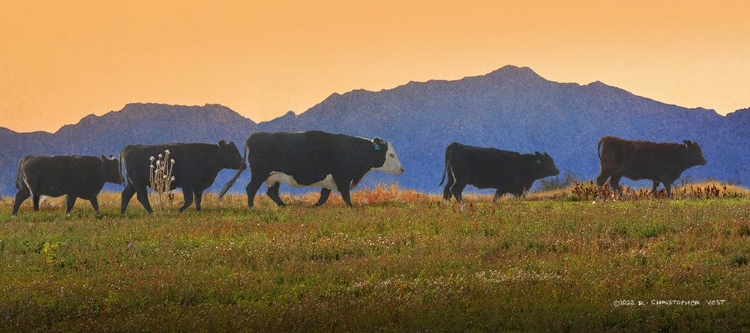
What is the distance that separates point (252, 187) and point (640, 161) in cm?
1550

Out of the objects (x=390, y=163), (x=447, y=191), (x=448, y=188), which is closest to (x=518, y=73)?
(x=390, y=163)

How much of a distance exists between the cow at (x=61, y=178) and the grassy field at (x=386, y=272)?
161 inches

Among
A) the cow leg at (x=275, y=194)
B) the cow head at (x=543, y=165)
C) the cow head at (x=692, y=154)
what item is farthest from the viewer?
the cow head at (x=692, y=154)

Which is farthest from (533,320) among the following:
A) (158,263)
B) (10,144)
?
(10,144)

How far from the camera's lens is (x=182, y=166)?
105 feet

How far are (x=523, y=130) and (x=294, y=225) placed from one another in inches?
4202

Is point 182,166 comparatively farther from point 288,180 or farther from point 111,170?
point 111,170

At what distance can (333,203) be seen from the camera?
1355 inches

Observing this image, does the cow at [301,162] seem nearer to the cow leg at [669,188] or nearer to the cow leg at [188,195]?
the cow leg at [188,195]

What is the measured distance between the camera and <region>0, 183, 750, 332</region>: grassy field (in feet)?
43.5

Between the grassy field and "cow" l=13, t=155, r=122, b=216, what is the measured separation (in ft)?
13.4

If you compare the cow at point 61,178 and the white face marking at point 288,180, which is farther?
the white face marking at point 288,180

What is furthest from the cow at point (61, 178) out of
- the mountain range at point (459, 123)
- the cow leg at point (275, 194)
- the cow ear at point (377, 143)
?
the mountain range at point (459, 123)

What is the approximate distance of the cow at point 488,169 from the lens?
35500mm
